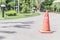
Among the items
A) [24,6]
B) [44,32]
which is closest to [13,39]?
[44,32]

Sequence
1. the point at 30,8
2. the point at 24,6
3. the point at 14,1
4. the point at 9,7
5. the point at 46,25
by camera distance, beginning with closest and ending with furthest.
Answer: the point at 46,25
the point at 24,6
the point at 30,8
the point at 14,1
the point at 9,7

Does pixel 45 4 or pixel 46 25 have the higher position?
pixel 46 25

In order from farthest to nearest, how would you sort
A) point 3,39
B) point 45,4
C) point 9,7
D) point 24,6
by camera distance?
point 45,4 → point 9,7 → point 24,6 → point 3,39

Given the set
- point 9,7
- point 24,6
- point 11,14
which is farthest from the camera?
point 9,7

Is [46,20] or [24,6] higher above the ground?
[46,20]

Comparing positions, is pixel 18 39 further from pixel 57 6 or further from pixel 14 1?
pixel 57 6

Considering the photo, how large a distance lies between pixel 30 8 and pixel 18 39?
57068 mm

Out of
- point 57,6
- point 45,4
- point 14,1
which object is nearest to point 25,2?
point 14,1

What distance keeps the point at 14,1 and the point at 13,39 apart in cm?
6393

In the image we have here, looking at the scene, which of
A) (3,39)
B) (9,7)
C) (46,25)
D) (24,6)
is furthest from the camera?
(9,7)

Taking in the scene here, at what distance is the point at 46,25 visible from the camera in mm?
13547

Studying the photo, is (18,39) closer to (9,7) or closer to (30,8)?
(30,8)

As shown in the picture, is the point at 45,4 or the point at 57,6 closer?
the point at 57,6

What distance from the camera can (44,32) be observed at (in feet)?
44.7
